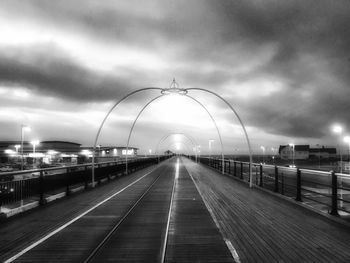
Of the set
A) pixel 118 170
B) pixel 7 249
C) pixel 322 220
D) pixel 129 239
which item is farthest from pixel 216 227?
pixel 118 170

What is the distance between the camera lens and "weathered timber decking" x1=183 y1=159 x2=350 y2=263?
5.24 m

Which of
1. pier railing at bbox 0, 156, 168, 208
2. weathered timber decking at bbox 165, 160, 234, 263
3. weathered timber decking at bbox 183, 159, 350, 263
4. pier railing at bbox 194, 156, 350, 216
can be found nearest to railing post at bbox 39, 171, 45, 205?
pier railing at bbox 0, 156, 168, 208

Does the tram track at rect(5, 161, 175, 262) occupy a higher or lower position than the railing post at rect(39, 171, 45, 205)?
lower

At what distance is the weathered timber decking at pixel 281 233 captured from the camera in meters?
5.24

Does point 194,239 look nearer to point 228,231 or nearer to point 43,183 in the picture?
point 228,231

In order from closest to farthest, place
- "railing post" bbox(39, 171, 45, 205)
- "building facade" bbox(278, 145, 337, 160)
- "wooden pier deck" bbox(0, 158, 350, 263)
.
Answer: "wooden pier deck" bbox(0, 158, 350, 263) → "railing post" bbox(39, 171, 45, 205) → "building facade" bbox(278, 145, 337, 160)

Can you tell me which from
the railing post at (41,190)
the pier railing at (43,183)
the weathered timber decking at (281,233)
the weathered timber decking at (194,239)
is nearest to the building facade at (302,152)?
the pier railing at (43,183)

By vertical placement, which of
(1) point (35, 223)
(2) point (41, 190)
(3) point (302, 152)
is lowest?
(3) point (302, 152)

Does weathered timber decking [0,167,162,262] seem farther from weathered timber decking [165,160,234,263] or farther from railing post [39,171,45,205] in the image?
weathered timber decking [165,160,234,263]

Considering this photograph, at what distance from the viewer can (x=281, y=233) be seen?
664cm

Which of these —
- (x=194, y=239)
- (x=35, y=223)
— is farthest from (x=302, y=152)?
(x=35, y=223)

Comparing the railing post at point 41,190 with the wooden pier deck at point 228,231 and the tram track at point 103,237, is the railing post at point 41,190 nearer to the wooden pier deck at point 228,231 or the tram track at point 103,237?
the wooden pier deck at point 228,231

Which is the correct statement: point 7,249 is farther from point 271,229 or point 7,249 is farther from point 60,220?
point 271,229

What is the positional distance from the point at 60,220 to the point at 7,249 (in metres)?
2.42
